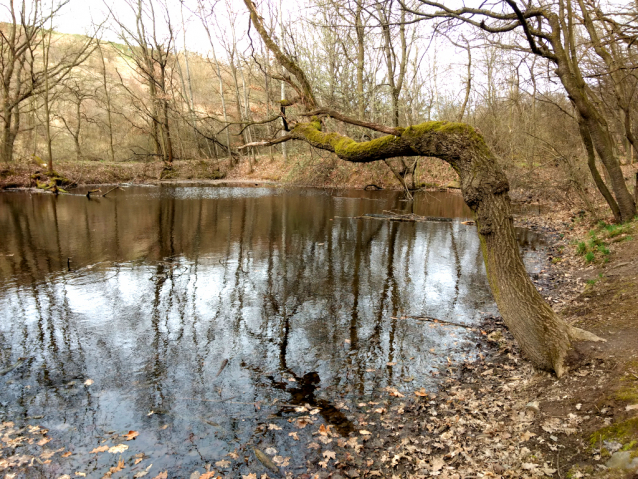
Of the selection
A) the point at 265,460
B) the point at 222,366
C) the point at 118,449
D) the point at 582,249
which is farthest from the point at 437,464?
the point at 582,249

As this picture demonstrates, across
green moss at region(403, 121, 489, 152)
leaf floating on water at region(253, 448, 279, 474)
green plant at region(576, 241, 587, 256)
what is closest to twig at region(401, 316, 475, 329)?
green moss at region(403, 121, 489, 152)

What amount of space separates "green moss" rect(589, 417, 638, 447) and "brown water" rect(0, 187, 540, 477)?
206cm

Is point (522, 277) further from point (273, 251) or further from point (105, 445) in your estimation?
point (273, 251)

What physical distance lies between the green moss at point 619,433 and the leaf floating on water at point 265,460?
278 centimetres

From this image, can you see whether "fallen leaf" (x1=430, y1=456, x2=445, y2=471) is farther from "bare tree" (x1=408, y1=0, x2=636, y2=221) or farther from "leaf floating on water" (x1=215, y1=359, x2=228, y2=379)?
"bare tree" (x1=408, y1=0, x2=636, y2=221)

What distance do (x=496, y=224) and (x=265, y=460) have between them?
12.2 feet

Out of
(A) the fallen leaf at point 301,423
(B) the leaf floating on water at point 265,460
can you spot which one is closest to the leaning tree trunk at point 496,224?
Answer: (A) the fallen leaf at point 301,423

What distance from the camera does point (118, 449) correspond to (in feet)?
13.4

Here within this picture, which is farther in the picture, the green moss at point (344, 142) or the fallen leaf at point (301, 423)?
the green moss at point (344, 142)

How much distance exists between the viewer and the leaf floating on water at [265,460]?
3.83 m

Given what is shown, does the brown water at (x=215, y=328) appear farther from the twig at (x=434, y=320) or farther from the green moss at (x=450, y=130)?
the green moss at (x=450, y=130)

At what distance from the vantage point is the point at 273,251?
12570 millimetres

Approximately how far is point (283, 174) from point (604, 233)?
85.2 feet

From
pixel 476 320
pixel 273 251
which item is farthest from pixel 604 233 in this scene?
pixel 273 251
